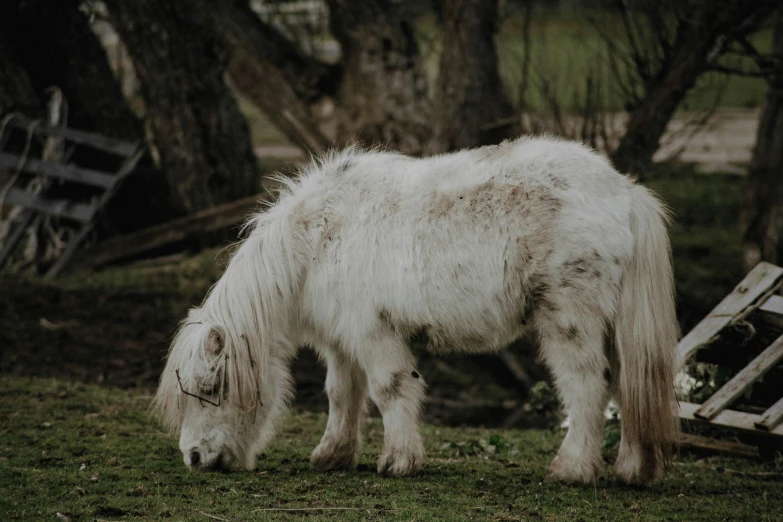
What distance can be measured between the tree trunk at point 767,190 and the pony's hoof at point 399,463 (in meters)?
7.09

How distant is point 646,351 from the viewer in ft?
15.7

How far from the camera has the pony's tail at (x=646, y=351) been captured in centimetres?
479

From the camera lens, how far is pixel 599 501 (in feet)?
15.2

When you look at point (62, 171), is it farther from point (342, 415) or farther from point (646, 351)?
point (646, 351)

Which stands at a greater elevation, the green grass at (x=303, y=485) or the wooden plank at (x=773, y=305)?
the wooden plank at (x=773, y=305)

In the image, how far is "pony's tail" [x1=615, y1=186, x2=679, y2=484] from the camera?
4.79 metres

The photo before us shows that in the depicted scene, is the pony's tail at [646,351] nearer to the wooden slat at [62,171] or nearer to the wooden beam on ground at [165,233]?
the wooden beam on ground at [165,233]

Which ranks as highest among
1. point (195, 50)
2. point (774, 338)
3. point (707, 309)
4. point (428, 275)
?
point (195, 50)

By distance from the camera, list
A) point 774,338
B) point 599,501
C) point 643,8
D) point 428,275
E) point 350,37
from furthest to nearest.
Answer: point 350,37, point 643,8, point 774,338, point 428,275, point 599,501

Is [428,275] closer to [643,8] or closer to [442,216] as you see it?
[442,216]

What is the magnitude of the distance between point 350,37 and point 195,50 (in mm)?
1896

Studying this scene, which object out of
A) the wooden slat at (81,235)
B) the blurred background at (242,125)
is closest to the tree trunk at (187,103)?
the blurred background at (242,125)

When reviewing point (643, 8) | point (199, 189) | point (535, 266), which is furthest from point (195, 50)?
point (535, 266)

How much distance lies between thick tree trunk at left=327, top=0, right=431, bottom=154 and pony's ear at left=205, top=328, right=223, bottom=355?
607 centimetres
